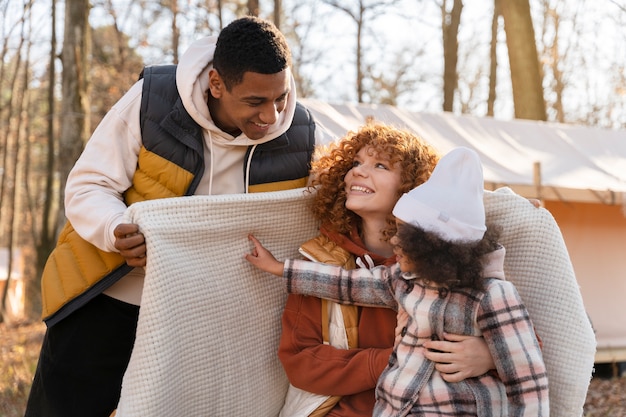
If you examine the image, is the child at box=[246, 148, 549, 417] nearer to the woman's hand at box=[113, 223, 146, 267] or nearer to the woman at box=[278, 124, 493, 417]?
the woman at box=[278, 124, 493, 417]

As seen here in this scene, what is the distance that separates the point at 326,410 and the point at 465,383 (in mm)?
548

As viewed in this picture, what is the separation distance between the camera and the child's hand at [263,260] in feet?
8.63

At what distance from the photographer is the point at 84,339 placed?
2711mm

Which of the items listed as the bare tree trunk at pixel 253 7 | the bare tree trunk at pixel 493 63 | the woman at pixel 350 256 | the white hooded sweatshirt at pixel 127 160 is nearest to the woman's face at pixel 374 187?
the woman at pixel 350 256

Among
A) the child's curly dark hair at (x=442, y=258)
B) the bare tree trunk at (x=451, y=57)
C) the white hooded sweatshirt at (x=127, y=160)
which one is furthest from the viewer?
the bare tree trunk at (x=451, y=57)

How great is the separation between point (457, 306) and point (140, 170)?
1.19 meters

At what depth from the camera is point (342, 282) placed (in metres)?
2.51

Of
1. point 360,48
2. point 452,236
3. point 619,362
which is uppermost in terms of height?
point 360,48

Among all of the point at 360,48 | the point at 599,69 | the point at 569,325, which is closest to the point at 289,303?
the point at 569,325

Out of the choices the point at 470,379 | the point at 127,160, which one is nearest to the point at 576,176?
the point at 470,379

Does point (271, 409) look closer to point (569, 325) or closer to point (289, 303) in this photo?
point (289, 303)

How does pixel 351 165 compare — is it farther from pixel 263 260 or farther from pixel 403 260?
pixel 403 260

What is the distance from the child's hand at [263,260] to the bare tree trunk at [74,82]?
4.76 m

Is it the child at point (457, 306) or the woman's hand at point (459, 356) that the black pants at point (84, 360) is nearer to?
the child at point (457, 306)
